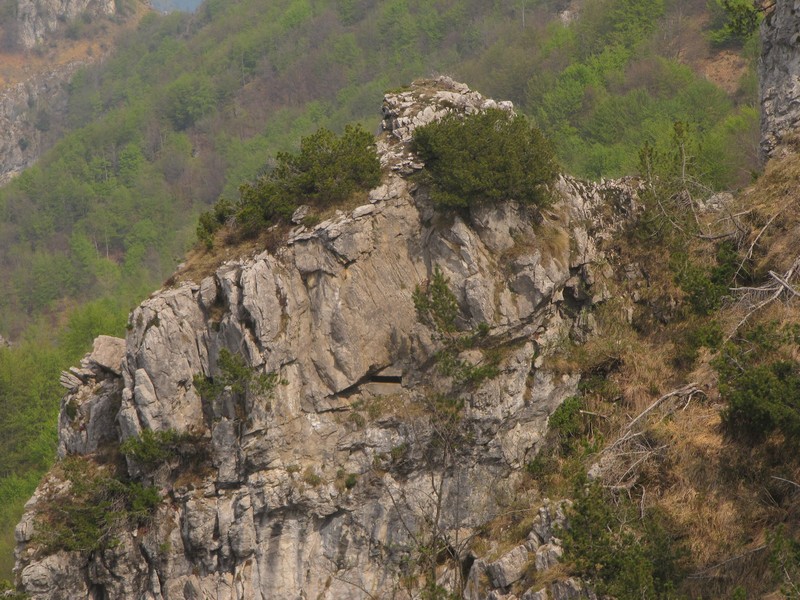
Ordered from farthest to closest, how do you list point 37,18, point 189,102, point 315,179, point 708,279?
1. point 37,18
2. point 189,102
3. point 315,179
4. point 708,279

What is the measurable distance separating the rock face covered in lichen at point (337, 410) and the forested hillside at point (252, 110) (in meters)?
16.7

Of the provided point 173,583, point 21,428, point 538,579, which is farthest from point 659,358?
point 21,428

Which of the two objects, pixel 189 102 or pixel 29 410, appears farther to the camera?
pixel 189 102

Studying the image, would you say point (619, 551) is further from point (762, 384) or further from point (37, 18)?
point (37, 18)

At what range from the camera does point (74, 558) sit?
2308 centimetres

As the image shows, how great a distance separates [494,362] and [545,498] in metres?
3.40

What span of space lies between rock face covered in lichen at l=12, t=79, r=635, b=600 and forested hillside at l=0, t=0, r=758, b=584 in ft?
54.8

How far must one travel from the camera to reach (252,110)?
5187 inches

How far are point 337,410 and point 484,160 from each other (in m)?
7.07

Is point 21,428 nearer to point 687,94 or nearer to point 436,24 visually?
point 687,94

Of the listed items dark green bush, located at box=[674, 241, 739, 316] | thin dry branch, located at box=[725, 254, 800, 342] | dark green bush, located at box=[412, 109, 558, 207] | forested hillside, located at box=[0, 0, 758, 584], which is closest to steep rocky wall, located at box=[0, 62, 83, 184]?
forested hillside, located at box=[0, 0, 758, 584]

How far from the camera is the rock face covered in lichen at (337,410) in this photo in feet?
72.7

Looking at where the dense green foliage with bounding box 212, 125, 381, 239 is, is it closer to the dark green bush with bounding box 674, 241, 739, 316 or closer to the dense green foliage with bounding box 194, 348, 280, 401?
the dense green foliage with bounding box 194, 348, 280, 401

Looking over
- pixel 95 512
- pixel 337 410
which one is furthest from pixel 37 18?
pixel 337 410
